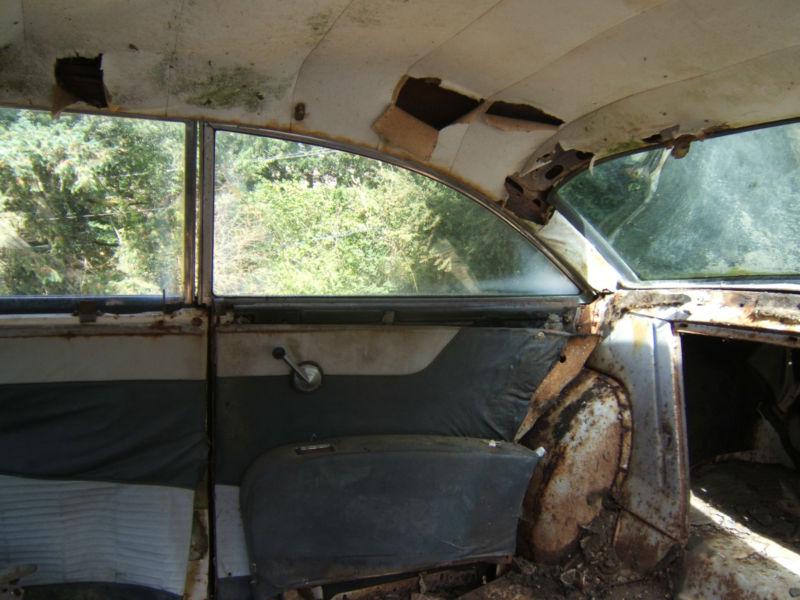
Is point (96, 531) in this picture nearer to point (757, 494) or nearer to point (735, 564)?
point (735, 564)

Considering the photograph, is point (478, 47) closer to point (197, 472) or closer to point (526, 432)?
point (526, 432)

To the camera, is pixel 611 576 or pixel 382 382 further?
pixel 611 576

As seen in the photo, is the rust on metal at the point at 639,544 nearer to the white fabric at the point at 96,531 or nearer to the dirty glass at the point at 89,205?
the white fabric at the point at 96,531

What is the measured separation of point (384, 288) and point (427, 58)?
0.80 meters

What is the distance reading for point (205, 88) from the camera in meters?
2.09

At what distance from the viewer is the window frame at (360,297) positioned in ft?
7.11

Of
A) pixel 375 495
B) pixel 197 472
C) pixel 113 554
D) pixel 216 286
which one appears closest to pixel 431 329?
pixel 375 495

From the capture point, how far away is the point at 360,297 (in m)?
2.38

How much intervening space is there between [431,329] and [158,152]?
1070 millimetres

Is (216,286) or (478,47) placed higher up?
(478,47)

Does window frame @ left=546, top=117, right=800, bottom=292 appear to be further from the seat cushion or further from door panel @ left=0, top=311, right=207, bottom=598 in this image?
door panel @ left=0, top=311, right=207, bottom=598

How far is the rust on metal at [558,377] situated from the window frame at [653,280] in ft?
1.01

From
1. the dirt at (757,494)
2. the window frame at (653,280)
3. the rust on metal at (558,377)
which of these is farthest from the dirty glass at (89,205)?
the dirt at (757,494)

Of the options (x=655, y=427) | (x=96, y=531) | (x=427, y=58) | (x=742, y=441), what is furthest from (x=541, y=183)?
(x=96, y=531)
